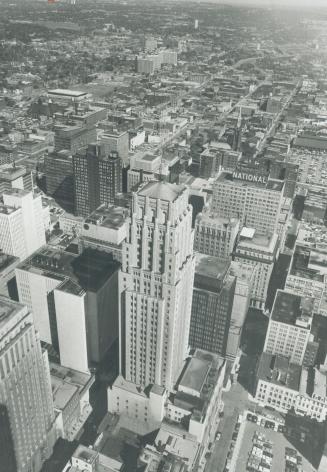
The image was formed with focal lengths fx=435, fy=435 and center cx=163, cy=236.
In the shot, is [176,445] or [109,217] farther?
[109,217]

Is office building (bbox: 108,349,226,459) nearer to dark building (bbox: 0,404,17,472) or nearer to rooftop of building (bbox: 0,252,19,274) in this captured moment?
dark building (bbox: 0,404,17,472)

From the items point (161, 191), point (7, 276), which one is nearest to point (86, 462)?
point (161, 191)

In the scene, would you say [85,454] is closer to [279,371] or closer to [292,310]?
[279,371]

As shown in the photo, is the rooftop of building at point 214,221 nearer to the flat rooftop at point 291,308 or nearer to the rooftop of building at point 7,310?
the flat rooftop at point 291,308

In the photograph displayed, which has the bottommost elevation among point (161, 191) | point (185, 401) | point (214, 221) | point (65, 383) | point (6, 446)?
point (65, 383)

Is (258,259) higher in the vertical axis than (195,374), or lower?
lower

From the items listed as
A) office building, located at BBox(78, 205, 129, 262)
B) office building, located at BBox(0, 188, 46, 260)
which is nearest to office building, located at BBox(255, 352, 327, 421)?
office building, located at BBox(78, 205, 129, 262)

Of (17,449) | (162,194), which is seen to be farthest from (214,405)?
(162,194)
